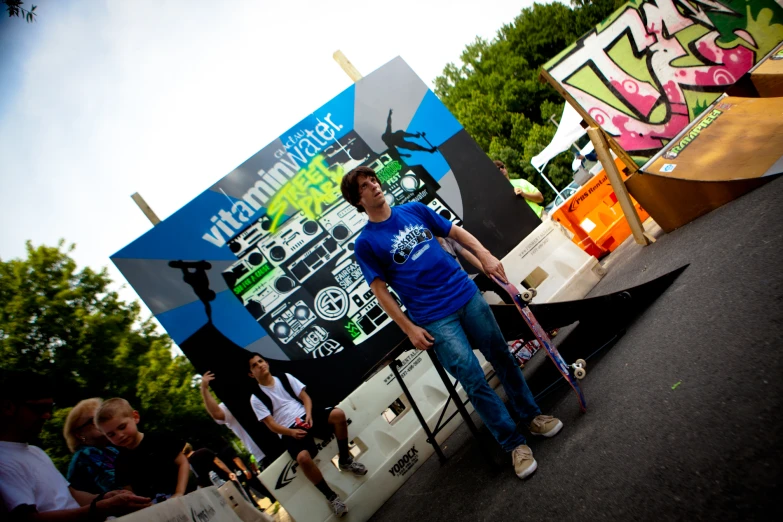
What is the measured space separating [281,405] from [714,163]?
5.17m

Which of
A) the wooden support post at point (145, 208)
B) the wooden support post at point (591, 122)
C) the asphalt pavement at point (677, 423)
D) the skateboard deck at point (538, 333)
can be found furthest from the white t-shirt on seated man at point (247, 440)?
the wooden support post at point (591, 122)

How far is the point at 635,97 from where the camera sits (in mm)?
5992

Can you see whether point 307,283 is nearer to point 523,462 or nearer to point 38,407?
point 38,407

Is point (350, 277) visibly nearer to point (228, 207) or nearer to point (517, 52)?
point (228, 207)

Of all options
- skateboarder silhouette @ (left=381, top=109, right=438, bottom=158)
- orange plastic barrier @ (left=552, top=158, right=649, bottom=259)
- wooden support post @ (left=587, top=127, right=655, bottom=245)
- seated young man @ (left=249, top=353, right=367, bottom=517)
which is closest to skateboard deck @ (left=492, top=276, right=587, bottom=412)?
seated young man @ (left=249, top=353, right=367, bottom=517)

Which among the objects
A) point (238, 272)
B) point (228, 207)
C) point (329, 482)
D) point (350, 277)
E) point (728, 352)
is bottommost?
point (728, 352)

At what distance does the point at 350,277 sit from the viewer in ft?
15.3

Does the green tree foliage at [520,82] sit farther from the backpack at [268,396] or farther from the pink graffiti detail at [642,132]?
the backpack at [268,396]

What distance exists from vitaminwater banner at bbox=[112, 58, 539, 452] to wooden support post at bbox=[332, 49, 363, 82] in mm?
224

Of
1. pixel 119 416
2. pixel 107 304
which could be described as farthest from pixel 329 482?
pixel 107 304

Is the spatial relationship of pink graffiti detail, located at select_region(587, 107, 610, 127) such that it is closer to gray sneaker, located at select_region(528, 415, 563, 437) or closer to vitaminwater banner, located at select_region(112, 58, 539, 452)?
vitaminwater banner, located at select_region(112, 58, 539, 452)

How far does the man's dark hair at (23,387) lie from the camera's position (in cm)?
274

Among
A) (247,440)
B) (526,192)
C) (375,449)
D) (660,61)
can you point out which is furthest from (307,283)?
(660,61)

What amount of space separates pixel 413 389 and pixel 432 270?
1.95m
